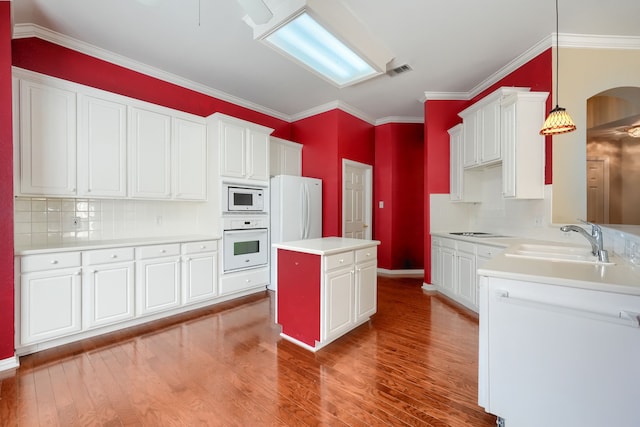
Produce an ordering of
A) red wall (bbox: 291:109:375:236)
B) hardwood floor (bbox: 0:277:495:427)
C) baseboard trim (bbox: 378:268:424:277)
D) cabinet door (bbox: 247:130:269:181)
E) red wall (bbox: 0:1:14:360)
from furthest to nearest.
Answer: baseboard trim (bbox: 378:268:424:277) → red wall (bbox: 291:109:375:236) → cabinet door (bbox: 247:130:269:181) → red wall (bbox: 0:1:14:360) → hardwood floor (bbox: 0:277:495:427)

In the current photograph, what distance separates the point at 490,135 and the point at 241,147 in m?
3.21

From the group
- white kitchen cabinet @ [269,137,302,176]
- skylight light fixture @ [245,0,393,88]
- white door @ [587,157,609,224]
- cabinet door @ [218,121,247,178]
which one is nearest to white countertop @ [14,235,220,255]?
cabinet door @ [218,121,247,178]

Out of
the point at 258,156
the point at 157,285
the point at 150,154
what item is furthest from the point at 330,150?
the point at 157,285

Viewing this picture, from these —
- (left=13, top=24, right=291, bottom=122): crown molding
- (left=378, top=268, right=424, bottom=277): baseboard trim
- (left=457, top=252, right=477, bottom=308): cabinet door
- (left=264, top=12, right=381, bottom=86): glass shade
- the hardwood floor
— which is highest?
(left=13, top=24, right=291, bottom=122): crown molding

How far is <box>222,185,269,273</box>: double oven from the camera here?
3615 mm

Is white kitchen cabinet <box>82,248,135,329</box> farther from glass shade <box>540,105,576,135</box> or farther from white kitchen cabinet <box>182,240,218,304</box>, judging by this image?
glass shade <box>540,105,576,135</box>

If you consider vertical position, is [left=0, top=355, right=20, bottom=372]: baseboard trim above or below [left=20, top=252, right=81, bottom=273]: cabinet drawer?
below

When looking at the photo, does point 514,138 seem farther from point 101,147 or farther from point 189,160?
point 101,147

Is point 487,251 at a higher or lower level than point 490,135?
lower

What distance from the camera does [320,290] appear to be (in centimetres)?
232

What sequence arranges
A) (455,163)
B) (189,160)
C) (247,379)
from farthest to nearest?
1. (455,163)
2. (189,160)
3. (247,379)

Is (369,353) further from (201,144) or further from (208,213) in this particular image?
(201,144)

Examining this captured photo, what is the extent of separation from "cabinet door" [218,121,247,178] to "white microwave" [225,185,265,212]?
0.65 feet

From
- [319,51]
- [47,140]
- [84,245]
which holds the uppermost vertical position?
[319,51]
